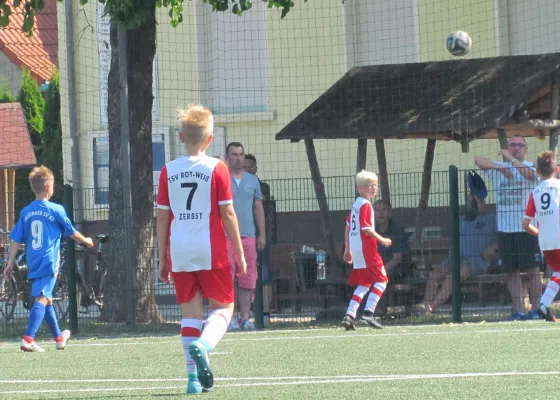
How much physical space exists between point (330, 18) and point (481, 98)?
6290 mm

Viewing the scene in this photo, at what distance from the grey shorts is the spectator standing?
231 centimetres

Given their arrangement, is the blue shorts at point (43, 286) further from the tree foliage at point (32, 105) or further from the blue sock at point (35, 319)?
the tree foliage at point (32, 105)

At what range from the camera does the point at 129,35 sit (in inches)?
601

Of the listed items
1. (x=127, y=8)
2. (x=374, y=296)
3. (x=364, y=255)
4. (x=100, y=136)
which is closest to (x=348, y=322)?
(x=374, y=296)

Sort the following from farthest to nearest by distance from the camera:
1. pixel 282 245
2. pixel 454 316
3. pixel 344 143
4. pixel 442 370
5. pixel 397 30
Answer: pixel 397 30, pixel 344 143, pixel 282 245, pixel 454 316, pixel 442 370

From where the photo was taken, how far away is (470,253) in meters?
14.6

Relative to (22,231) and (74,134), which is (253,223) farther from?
(74,134)

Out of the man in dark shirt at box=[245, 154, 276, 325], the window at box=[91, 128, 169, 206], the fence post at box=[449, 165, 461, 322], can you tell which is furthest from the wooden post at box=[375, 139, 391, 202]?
the window at box=[91, 128, 169, 206]

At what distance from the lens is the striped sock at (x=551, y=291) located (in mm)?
12906

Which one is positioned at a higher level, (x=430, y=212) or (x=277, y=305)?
(x=430, y=212)

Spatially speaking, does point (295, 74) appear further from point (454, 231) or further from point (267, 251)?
point (454, 231)

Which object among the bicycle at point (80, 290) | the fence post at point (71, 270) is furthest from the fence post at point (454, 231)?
the fence post at point (71, 270)

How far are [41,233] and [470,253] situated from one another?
204 inches

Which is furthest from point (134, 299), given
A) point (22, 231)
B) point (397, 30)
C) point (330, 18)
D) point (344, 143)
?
point (397, 30)
